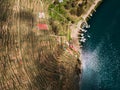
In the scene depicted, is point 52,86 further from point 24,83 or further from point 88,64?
point 88,64

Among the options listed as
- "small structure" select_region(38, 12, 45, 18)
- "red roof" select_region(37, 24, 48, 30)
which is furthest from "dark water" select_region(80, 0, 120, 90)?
"small structure" select_region(38, 12, 45, 18)

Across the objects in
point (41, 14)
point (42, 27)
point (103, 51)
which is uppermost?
point (41, 14)

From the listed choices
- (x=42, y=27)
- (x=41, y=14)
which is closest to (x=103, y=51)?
(x=42, y=27)

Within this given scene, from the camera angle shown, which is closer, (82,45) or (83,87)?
(83,87)

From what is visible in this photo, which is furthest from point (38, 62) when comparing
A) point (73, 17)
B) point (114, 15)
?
point (114, 15)

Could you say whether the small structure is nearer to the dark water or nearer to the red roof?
the red roof

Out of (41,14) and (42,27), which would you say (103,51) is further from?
(41,14)

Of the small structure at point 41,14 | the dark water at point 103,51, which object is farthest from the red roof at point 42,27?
the dark water at point 103,51

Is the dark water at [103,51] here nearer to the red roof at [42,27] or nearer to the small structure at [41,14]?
the red roof at [42,27]
